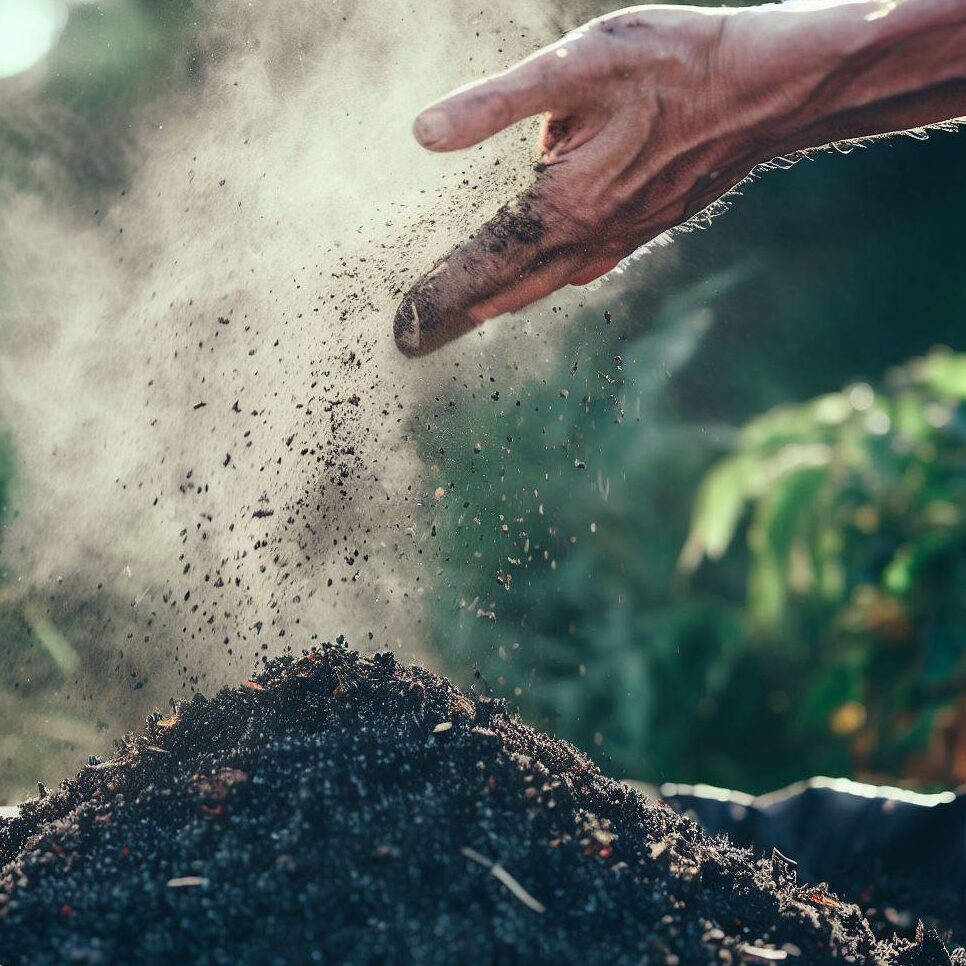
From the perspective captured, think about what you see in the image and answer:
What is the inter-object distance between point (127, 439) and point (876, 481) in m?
1.99

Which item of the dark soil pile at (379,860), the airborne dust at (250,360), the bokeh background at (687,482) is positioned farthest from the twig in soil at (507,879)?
the bokeh background at (687,482)

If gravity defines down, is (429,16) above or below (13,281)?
above

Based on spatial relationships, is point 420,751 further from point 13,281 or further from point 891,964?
point 13,281

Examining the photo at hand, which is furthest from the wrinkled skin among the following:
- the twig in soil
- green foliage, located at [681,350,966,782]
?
the twig in soil

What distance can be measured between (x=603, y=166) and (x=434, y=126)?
0.48 m

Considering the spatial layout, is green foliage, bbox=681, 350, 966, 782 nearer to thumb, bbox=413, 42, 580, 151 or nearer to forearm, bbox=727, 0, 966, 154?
forearm, bbox=727, 0, 966, 154

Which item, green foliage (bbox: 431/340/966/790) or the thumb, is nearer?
the thumb

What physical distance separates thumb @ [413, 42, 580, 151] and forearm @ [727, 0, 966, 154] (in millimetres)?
A: 445

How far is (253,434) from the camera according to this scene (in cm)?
195

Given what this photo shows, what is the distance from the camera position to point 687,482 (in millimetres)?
2762

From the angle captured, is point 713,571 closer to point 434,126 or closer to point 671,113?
point 671,113

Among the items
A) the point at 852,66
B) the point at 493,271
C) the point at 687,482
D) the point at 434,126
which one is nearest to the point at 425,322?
the point at 493,271

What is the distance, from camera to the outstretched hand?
152 centimetres

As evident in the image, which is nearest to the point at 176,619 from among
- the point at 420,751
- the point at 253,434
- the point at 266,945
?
the point at 253,434
